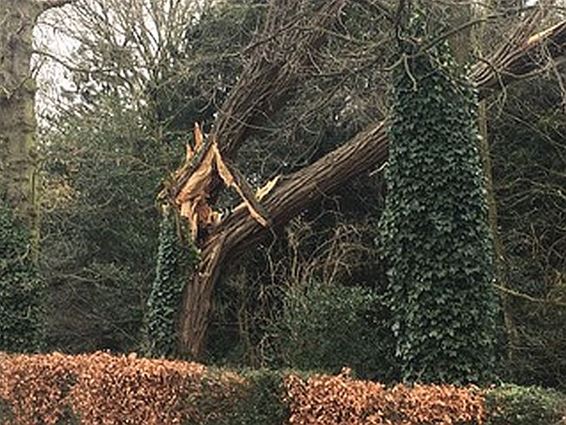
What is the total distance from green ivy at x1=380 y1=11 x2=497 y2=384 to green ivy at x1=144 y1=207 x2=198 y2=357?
4538 millimetres

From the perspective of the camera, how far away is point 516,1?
12031 millimetres

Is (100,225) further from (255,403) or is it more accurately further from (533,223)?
(255,403)

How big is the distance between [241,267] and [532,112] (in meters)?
5.68

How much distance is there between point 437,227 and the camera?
7.84 meters

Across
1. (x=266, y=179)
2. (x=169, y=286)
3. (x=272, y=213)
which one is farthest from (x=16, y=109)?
(x=266, y=179)

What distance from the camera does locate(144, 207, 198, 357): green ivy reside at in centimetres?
1196

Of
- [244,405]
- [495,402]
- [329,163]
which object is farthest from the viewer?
[329,163]

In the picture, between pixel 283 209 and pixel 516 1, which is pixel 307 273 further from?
pixel 516 1

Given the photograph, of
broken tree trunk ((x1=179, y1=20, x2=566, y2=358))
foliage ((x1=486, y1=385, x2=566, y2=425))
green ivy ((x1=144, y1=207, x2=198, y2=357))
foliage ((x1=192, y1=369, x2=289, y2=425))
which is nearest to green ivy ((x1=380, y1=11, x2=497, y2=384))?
foliage ((x1=192, y1=369, x2=289, y2=425))

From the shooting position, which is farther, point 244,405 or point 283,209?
point 283,209

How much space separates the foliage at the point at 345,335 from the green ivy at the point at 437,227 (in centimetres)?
196

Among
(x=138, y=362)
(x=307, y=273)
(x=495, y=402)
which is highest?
(x=307, y=273)

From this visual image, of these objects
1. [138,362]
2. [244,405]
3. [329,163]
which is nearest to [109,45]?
[329,163]

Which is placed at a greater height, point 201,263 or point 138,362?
point 201,263
